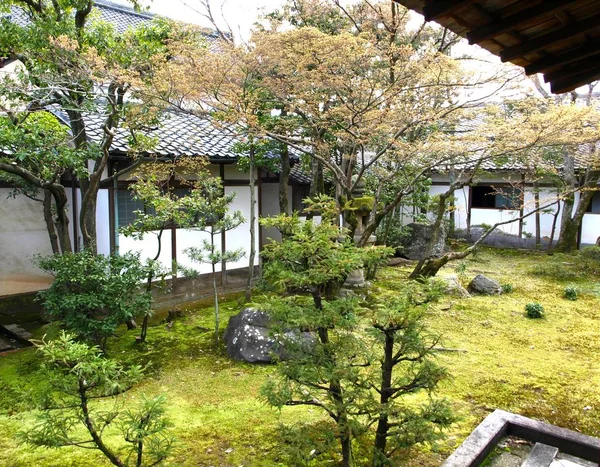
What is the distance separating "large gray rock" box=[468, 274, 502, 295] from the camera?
11.7 m

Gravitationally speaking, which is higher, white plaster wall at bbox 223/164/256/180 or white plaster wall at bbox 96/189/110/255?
white plaster wall at bbox 223/164/256/180

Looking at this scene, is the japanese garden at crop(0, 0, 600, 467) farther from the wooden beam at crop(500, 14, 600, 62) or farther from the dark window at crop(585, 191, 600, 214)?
the dark window at crop(585, 191, 600, 214)

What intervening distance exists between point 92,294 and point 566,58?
667cm

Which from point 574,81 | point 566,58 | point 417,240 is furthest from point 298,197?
point 566,58

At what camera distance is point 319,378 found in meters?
3.85

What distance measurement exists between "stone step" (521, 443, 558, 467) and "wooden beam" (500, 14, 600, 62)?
361cm

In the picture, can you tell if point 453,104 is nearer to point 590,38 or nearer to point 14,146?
point 590,38

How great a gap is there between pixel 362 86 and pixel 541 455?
6785 millimetres

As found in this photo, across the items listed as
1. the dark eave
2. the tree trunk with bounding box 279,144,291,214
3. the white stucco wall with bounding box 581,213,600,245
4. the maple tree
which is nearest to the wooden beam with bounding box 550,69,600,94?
the dark eave

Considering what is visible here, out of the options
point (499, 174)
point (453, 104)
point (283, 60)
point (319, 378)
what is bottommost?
point (319, 378)

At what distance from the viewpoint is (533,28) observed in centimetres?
301

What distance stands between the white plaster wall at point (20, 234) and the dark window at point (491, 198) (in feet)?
51.5

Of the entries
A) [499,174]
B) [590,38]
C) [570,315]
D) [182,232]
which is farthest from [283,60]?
A: [499,174]

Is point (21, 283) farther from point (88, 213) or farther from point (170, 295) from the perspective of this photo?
point (170, 295)
